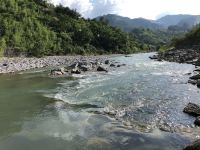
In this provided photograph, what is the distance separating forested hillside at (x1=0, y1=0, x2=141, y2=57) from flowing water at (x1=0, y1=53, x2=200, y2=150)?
73.5 metres

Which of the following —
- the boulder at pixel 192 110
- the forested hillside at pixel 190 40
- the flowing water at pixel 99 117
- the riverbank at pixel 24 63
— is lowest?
the riverbank at pixel 24 63

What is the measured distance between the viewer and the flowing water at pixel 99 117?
18719 millimetres

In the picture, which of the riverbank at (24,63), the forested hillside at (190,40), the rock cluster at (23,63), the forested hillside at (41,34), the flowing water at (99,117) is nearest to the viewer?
the flowing water at (99,117)

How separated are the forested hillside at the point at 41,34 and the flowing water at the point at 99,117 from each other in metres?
73.5

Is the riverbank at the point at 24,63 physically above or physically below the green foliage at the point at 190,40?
below

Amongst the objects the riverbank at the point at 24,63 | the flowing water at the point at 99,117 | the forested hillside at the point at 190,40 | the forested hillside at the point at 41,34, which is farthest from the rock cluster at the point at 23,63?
the forested hillside at the point at 190,40

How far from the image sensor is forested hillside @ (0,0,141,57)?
414ft

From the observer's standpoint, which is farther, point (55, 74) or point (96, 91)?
point (55, 74)

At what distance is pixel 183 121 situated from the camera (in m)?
22.2

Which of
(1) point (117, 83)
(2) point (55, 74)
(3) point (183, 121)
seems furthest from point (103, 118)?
(2) point (55, 74)

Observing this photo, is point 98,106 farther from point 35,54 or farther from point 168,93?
point 35,54

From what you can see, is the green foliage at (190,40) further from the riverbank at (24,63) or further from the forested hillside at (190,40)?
the riverbank at (24,63)

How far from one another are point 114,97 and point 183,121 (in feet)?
34.7

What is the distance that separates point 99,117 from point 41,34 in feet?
448
